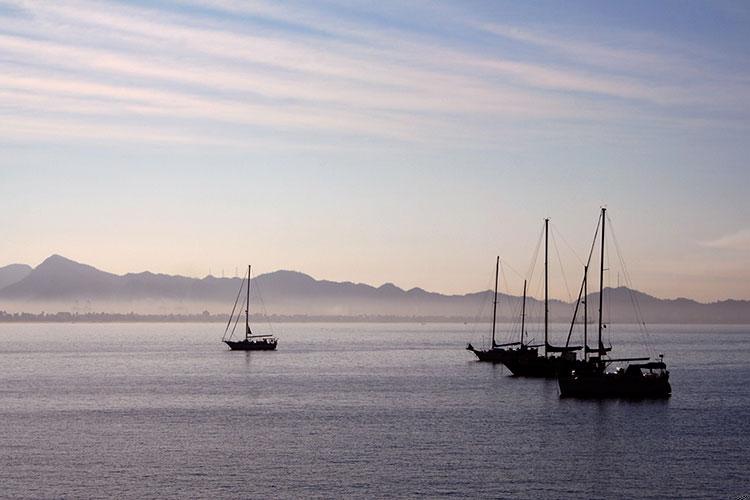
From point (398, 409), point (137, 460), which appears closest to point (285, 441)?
point (137, 460)

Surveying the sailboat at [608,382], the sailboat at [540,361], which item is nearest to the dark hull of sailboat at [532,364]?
the sailboat at [540,361]

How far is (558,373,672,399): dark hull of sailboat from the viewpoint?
98.4m

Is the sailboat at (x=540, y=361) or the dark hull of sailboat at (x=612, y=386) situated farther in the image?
the sailboat at (x=540, y=361)

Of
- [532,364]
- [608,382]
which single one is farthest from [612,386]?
[532,364]

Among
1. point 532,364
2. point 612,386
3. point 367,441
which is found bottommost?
point 367,441

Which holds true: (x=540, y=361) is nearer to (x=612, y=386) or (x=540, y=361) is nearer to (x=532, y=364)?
(x=532, y=364)

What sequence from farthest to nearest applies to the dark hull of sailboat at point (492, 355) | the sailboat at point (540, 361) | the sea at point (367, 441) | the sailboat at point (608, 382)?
the dark hull of sailboat at point (492, 355) < the sailboat at point (540, 361) < the sailboat at point (608, 382) < the sea at point (367, 441)

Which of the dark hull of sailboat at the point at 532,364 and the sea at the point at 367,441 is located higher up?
the dark hull of sailboat at the point at 532,364

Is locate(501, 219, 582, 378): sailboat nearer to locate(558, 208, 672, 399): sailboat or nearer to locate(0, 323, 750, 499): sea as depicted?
locate(0, 323, 750, 499): sea

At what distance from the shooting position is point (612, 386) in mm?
98312

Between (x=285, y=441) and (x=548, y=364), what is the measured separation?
64184 millimetres

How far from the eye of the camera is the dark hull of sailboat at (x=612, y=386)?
323ft

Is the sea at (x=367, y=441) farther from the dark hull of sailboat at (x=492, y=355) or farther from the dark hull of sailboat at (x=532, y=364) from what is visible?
the dark hull of sailboat at (x=492, y=355)

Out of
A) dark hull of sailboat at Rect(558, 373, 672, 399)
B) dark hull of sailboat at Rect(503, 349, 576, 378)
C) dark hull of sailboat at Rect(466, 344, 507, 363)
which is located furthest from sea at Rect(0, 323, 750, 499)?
dark hull of sailboat at Rect(466, 344, 507, 363)
